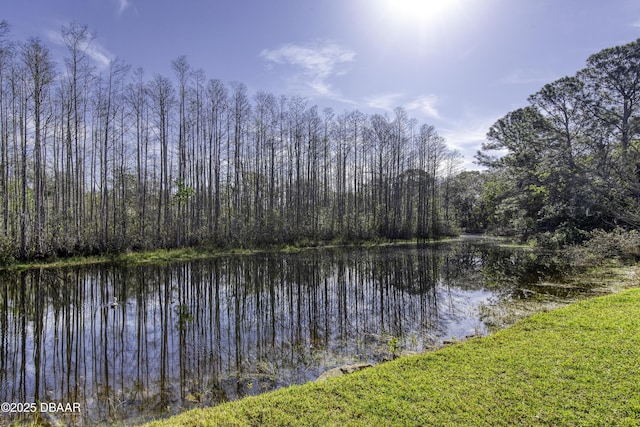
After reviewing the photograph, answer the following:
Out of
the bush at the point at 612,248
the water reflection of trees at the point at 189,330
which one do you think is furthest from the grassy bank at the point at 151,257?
the bush at the point at 612,248

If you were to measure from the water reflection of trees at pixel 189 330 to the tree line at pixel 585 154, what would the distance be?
28.8 ft

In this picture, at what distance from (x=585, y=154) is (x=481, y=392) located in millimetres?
20158

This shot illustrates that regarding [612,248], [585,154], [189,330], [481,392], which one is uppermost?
[585,154]

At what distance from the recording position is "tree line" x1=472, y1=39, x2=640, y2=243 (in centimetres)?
1525

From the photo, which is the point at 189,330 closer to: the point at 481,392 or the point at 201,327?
the point at 201,327

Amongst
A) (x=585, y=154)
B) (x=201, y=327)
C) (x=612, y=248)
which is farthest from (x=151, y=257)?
(x=585, y=154)

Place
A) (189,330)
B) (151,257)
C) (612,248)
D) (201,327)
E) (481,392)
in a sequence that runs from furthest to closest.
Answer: (151,257)
(612,248)
(201,327)
(189,330)
(481,392)

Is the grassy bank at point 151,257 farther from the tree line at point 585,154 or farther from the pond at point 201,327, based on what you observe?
the tree line at point 585,154

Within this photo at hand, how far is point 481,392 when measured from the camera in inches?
132

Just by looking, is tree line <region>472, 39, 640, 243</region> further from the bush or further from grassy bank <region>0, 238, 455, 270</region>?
grassy bank <region>0, 238, 455, 270</region>

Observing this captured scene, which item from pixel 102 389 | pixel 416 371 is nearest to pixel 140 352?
pixel 102 389

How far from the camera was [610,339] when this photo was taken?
14.9 ft

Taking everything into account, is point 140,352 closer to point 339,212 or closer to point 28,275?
point 28,275

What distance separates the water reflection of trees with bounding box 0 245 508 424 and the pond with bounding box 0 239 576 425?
0.03 m
